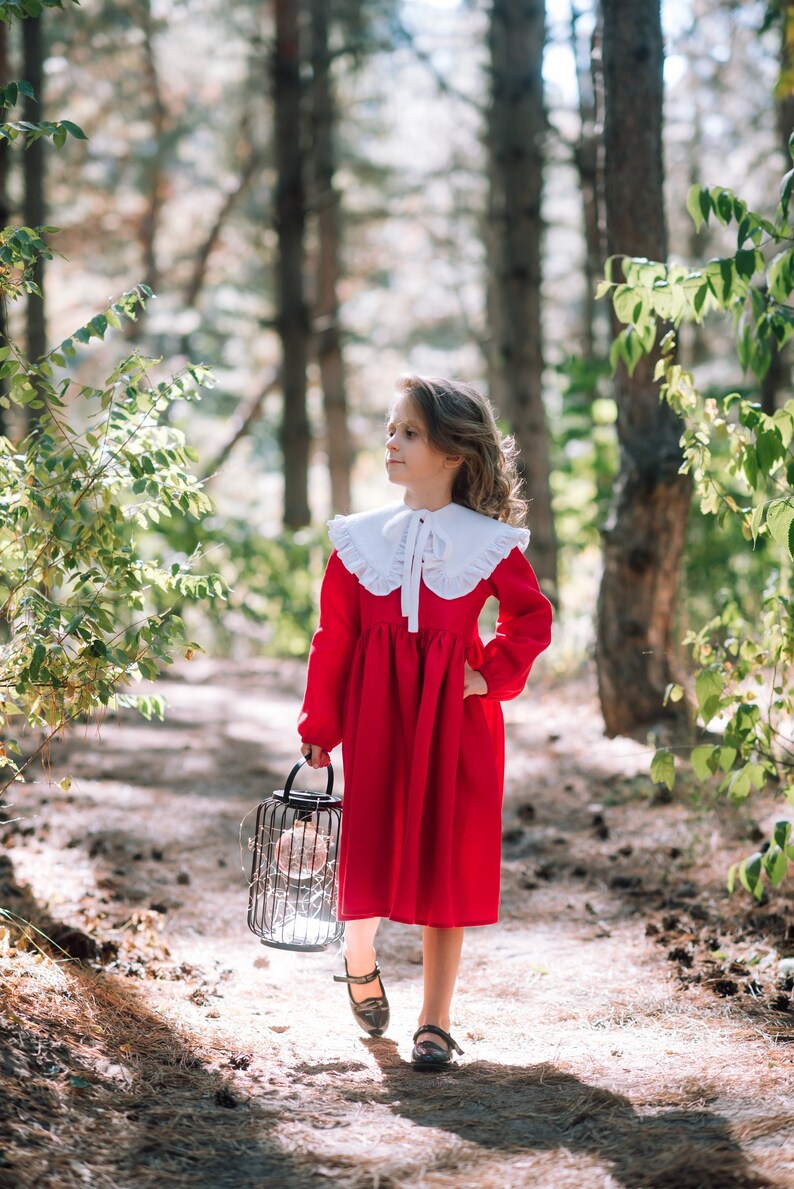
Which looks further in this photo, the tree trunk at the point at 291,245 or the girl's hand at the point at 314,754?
the tree trunk at the point at 291,245

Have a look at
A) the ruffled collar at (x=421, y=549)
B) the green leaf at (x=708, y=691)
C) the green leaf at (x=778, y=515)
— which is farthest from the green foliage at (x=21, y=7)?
the green leaf at (x=708, y=691)

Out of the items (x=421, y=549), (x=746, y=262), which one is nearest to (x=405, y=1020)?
(x=421, y=549)

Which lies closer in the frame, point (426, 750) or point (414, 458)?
point (426, 750)

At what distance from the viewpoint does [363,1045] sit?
325 centimetres

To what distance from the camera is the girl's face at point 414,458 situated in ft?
10.5

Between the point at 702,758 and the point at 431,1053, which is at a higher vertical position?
the point at 702,758

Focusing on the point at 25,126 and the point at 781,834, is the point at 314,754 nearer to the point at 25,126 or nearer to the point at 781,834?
the point at 781,834

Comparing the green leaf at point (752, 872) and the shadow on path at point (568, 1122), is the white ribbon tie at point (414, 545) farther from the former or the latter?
the shadow on path at point (568, 1122)

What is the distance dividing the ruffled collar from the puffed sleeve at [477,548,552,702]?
0.20ft

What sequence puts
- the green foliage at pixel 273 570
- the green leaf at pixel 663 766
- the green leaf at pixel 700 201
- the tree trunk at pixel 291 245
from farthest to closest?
the tree trunk at pixel 291 245, the green foliage at pixel 273 570, the green leaf at pixel 663 766, the green leaf at pixel 700 201

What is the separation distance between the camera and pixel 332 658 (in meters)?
3.25

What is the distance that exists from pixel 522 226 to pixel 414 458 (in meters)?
6.62

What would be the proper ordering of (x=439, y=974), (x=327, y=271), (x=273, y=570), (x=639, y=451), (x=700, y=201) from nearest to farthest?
(x=700, y=201) < (x=439, y=974) < (x=639, y=451) < (x=273, y=570) < (x=327, y=271)

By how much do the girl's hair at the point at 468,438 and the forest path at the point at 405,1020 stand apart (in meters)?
1.59
